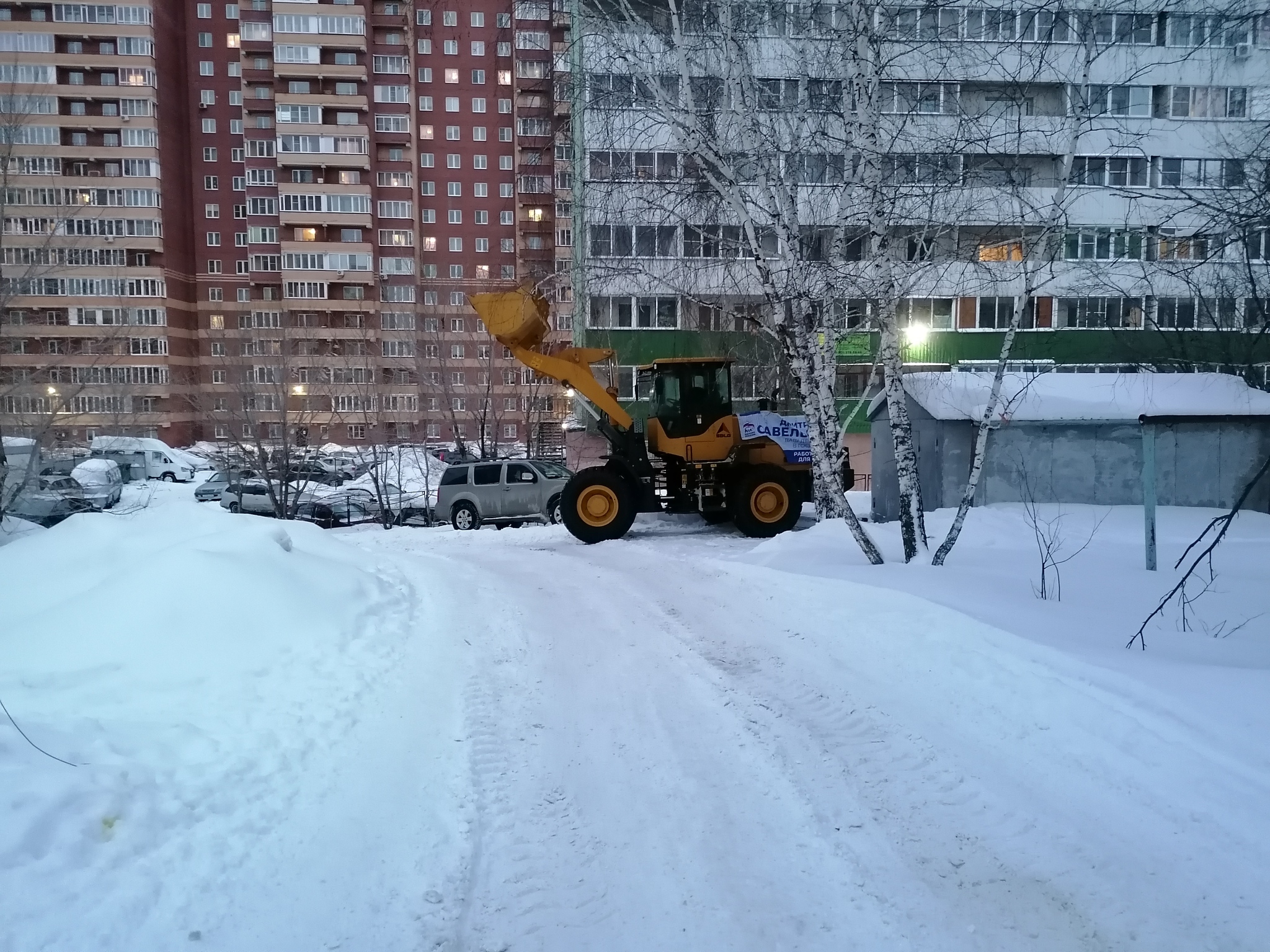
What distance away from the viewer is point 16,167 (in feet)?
44.3

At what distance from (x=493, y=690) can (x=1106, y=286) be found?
22.7 feet

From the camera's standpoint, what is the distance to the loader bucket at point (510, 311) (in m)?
13.0

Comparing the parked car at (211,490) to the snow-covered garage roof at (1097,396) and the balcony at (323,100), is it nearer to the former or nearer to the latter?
the snow-covered garage roof at (1097,396)

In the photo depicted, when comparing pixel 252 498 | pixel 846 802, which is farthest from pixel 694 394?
pixel 252 498

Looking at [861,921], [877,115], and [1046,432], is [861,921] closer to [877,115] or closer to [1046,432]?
[877,115]

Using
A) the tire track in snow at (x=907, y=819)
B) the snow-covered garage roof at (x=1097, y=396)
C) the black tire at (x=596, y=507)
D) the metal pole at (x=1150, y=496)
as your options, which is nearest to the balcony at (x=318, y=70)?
the black tire at (x=596, y=507)

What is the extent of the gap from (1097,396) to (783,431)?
5.49 metres

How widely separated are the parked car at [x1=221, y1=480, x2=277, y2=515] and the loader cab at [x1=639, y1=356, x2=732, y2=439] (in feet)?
49.3

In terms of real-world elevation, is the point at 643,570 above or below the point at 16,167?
below

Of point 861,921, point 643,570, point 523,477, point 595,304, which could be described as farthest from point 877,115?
point 523,477

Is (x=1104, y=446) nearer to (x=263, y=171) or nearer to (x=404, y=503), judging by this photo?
(x=404, y=503)

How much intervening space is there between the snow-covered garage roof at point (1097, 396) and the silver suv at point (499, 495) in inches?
363

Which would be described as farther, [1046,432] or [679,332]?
[679,332]

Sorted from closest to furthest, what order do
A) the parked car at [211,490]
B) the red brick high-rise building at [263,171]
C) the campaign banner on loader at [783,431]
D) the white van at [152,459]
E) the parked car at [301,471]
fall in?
the campaign banner on loader at [783,431] → the parked car at [301,471] → the parked car at [211,490] → the white van at [152,459] → the red brick high-rise building at [263,171]
